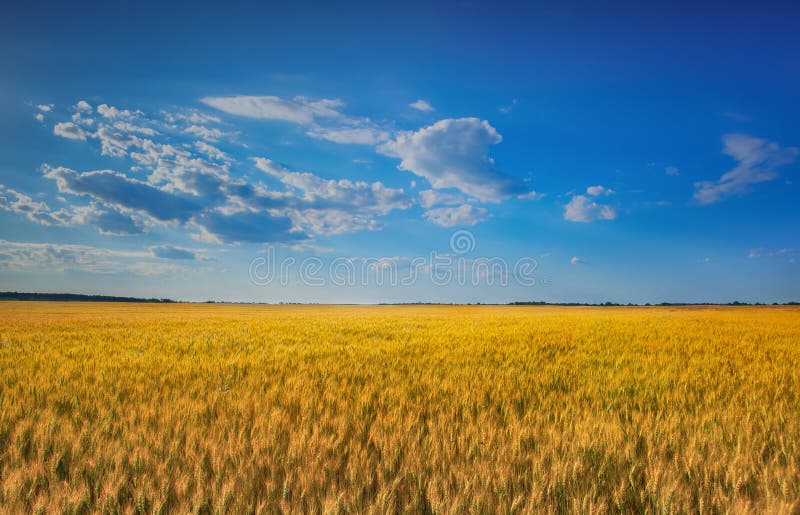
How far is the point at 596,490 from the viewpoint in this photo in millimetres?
2143

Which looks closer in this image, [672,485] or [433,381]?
[672,485]

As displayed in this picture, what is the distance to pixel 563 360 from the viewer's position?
704cm

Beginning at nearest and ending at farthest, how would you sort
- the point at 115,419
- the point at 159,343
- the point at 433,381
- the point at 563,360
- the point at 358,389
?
the point at 115,419, the point at 358,389, the point at 433,381, the point at 563,360, the point at 159,343

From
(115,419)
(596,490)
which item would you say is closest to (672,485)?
(596,490)

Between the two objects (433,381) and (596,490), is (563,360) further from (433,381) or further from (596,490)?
(596,490)

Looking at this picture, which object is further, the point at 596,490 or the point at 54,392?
the point at 54,392

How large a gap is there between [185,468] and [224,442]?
37cm

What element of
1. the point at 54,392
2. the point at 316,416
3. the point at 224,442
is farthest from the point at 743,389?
the point at 54,392

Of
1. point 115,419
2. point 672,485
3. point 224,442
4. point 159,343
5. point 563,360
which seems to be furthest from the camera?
point 159,343

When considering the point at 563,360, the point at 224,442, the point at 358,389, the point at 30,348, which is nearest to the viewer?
the point at 224,442

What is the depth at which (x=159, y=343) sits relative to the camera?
9203mm

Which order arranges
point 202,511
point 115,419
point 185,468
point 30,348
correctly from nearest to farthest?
point 202,511 < point 185,468 < point 115,419 < point 30,348

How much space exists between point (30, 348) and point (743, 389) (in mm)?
13323

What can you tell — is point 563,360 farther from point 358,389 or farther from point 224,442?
point 224,442
